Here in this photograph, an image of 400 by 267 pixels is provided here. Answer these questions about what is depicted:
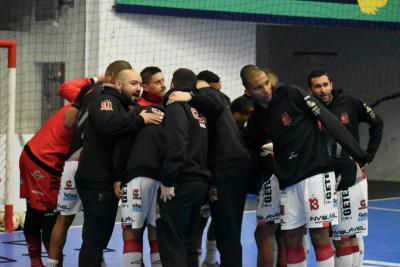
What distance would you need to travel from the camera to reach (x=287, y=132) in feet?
21.2

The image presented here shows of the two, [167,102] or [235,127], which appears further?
[235,127]

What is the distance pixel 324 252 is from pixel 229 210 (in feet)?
2.75

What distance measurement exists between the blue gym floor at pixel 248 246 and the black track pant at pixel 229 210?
161 centimetres

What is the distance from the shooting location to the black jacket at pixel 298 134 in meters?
6.30

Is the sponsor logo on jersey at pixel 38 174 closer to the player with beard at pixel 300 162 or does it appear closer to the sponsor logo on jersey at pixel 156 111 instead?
the sponsor logo on jersey at pixel 156 111

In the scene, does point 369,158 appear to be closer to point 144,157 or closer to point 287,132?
point 287,132

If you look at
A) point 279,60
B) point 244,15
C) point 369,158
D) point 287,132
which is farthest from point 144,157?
point 279,60

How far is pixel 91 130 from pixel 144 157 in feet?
1.63

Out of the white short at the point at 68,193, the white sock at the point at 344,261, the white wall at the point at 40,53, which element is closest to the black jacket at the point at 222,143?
the white sock at the point at 344,261

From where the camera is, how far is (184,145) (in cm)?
606

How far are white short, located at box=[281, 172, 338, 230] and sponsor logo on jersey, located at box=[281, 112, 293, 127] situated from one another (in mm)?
466

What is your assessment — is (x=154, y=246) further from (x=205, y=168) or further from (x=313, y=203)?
(x=313, y=203)

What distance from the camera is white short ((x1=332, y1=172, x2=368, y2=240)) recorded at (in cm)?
691

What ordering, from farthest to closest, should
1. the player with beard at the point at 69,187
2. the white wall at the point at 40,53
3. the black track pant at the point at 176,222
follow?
the white wall at the point at 40,53 → the player with beard at the point at 69,187 → the black track pant at the point at 176,222
